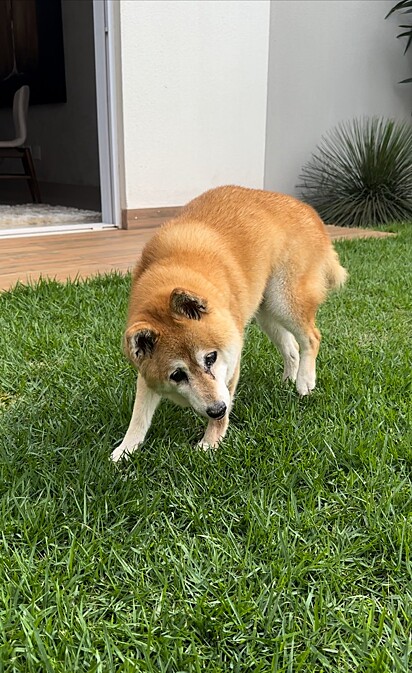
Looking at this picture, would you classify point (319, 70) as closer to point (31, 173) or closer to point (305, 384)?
point (31, 173)

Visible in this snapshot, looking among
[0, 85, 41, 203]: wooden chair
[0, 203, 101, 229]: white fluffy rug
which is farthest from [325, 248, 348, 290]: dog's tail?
[0, 85, 41, 203]: wooden chair

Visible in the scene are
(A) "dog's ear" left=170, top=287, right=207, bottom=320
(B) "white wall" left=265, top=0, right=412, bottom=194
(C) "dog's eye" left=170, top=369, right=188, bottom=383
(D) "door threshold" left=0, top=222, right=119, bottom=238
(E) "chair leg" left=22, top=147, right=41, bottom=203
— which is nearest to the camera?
(A) "dog's ear" left=170, top=287, right=207, bottom=320

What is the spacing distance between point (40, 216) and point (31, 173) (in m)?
2.06

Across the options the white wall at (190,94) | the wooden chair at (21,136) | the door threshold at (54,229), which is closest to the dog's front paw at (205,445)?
the door threshold at (54,229)

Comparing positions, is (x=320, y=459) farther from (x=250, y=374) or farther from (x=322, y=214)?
(x=322, y=214)

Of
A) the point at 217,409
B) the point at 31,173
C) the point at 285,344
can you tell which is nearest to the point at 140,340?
the point at 217,409

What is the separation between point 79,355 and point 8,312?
709 millimetres

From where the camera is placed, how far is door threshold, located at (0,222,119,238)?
560 cm

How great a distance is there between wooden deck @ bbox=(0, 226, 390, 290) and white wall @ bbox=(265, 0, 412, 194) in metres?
2.33

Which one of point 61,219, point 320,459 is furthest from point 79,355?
point 61,219

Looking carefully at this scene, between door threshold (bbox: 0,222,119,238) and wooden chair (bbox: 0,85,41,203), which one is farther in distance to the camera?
wooden chair (bbox: 0,85,41,203)

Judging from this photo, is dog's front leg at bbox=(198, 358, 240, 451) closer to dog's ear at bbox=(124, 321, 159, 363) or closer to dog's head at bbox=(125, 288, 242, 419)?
dog's head at bbox=(125, 288, 242, 419)

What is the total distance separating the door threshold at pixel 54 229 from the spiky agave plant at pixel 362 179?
311 cm

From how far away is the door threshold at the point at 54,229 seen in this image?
5.60 metres
